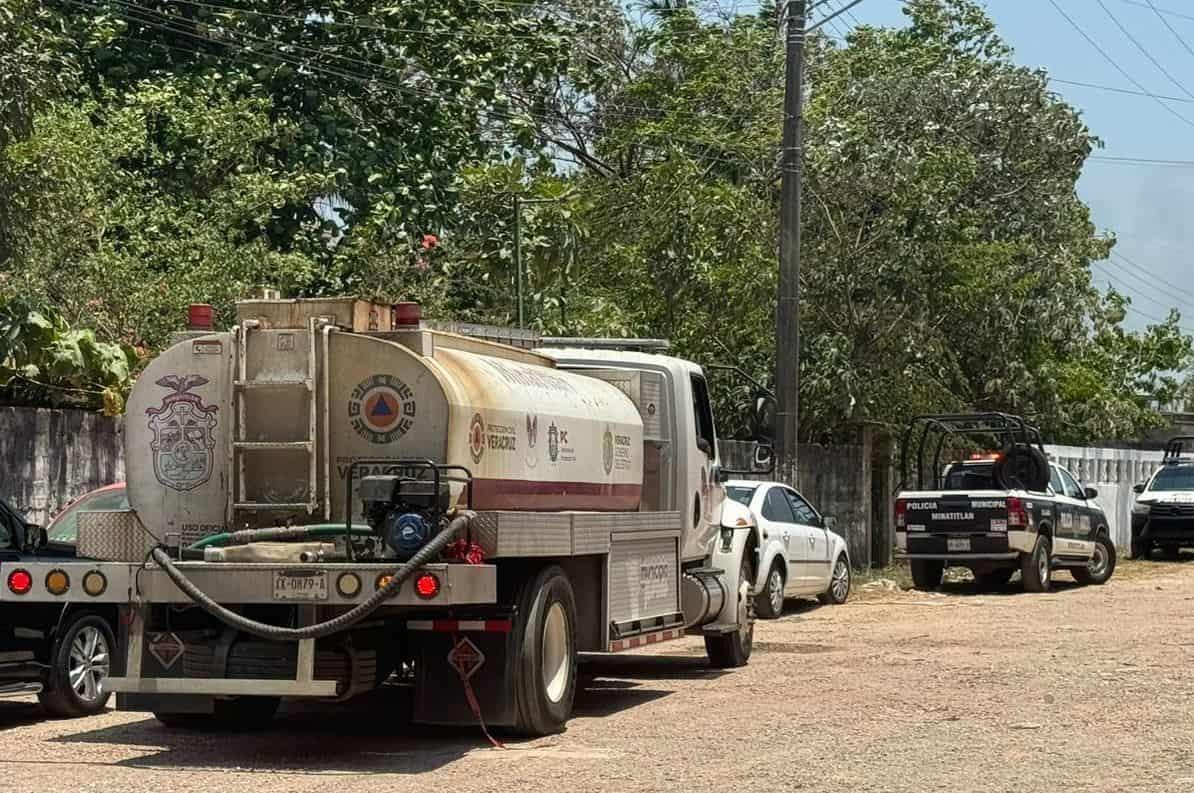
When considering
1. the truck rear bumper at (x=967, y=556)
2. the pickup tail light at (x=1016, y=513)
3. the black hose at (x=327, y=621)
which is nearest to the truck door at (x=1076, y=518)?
the truck rear bumper at (x=967, y=556)

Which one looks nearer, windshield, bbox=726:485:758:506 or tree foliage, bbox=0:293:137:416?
tree foliage, bbox=0:293:137:416

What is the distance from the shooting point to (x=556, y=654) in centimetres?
1215

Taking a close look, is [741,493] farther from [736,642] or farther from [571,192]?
[571,192]

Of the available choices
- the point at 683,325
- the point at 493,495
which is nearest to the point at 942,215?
the point at 683,325

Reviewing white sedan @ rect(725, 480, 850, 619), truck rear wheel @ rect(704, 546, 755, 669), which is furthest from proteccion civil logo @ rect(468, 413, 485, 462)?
white sedan @ rect(725, 480, 850, 619)

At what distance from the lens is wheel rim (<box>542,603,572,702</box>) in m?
11.9

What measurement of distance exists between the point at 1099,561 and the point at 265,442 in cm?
2002

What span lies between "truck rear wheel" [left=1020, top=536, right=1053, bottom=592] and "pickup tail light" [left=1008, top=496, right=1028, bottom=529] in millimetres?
555

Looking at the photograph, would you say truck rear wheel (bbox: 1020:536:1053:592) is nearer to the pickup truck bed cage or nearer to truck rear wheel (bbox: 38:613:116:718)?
the pickup truck bed cage

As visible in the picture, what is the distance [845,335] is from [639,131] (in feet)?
19.8

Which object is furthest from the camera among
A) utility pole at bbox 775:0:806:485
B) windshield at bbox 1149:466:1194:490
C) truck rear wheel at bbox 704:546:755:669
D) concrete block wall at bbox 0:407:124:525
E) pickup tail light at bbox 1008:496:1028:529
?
windshield at bbox 1149:466:1194:490

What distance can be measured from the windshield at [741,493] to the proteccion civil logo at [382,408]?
11.0 meters

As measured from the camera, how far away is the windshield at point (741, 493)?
2197 cm

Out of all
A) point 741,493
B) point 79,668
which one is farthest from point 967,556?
point 79,668
